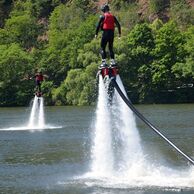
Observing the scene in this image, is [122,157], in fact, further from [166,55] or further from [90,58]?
[166,55]

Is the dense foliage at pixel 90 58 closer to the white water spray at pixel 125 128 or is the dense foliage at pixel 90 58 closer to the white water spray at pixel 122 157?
the white water spray at pixel 122 157

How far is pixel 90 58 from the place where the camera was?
115 metres

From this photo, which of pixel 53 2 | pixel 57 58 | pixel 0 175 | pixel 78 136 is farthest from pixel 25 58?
pixel 0 175

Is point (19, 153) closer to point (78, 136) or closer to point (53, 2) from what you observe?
point (78, 136)

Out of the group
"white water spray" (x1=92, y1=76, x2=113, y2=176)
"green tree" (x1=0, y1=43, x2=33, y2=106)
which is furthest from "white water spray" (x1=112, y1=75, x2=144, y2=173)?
"green tree" (x1=0, y1=43, x2=33, y2=106)

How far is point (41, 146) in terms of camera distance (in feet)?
161

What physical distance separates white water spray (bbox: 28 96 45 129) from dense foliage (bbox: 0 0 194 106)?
3277 cm

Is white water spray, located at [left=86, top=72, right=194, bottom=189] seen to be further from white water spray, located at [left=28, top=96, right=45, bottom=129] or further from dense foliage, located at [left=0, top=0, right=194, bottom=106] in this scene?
dense foliage, located at [left=0, top=0, right=194, bottom=106]

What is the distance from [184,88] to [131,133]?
9133 centimetres

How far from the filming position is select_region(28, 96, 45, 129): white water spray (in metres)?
Answer: 66.9

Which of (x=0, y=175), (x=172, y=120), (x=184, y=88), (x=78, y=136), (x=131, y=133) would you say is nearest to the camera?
(x=131, y=133)

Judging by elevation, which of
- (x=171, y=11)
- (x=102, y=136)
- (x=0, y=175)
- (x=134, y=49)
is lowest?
(x=0, y=175)

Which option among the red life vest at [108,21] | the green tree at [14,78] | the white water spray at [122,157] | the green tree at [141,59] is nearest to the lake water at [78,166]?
the white water spray at [122,157]

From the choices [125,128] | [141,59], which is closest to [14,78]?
[141,59]
